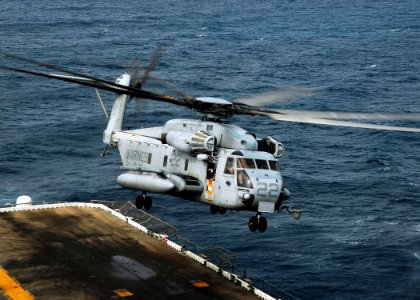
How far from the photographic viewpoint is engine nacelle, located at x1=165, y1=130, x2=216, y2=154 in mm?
33562

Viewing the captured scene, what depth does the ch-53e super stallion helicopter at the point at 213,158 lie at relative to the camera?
32500mm

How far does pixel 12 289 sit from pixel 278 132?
52.9m

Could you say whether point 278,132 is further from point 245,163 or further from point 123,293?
point 245,163

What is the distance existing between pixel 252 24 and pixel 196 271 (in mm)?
132690

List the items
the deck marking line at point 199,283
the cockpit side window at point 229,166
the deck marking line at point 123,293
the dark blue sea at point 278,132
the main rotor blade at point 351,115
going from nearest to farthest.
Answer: the main rotor blade at point 351,115
the cockpit side window at point 229,166
the deck marking line at point 123,293
the deck marking line at point 199,283
the dark blue sea at point 278,132

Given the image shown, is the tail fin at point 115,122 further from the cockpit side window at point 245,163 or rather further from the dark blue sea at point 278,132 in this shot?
the dark blue sea at point 278,132

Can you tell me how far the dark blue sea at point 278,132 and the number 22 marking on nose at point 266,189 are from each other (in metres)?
21.4

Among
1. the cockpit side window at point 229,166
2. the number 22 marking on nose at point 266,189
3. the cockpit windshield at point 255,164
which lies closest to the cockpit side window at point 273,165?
the cockpit windshield at point 255,164

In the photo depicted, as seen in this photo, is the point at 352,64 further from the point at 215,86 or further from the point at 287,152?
the point at 287,152

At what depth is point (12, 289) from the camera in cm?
4197

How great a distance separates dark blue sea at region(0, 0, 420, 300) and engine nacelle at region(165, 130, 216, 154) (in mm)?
22002

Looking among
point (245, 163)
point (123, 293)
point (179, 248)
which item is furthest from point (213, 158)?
point (179, 248)

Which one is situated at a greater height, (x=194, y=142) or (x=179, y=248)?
(x=194, y=142)

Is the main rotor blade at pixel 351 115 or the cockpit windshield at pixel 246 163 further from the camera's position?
the cockpit windshield at pixel 246 163
